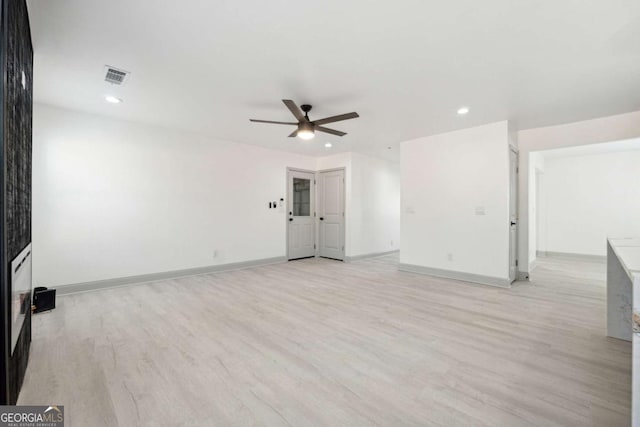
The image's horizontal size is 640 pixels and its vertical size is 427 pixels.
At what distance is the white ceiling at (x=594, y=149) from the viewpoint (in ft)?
17.5

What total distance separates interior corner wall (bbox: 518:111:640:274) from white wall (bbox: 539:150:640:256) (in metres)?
2.93

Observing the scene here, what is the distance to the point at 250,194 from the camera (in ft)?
18.9

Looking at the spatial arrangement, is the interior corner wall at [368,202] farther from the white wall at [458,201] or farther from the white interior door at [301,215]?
the white wall at [458,201]

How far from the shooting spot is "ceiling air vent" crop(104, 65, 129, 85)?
275 centimetres

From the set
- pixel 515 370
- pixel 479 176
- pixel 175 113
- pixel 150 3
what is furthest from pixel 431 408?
pixel 175 113

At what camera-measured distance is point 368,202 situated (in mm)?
6812

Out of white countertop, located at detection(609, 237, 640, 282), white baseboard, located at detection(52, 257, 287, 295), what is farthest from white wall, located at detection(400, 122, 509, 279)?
white baseboard, located at detection(52, 257, 287, 295)

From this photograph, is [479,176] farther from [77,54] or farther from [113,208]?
[113,208]

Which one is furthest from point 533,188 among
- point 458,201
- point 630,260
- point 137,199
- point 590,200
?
point 137,199

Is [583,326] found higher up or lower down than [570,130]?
lower down

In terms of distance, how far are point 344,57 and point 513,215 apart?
3.96 meters

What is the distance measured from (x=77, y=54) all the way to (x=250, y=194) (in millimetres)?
3524

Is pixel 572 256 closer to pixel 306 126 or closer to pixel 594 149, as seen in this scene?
pixel 594 149

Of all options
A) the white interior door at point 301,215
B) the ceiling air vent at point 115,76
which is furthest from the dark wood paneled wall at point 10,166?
the white interior door at point 301,215
